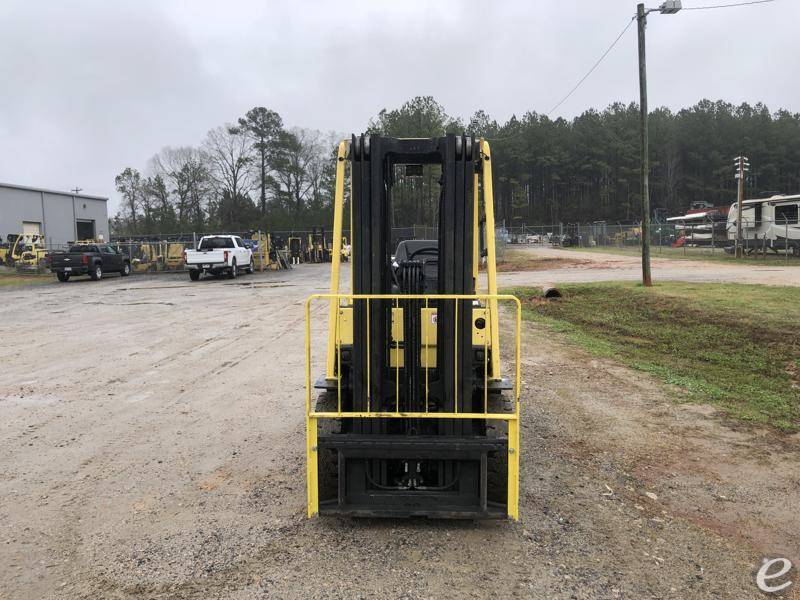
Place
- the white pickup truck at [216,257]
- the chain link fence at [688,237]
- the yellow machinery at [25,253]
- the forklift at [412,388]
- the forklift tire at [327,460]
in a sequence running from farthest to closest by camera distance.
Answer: the yellow machinery at [25,253] → the chain link fence at [688,237] → the white pickup truck at [216,257] → the forklift tire at [327,460] → the forklift at [412,388]

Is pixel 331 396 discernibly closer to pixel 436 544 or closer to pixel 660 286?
pixel 436 544

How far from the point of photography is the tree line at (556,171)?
271 feet

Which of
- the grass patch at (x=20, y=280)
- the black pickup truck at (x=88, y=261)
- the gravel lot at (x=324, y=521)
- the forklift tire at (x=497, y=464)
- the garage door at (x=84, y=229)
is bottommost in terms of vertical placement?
the gravel lot at (x=324, y=521)

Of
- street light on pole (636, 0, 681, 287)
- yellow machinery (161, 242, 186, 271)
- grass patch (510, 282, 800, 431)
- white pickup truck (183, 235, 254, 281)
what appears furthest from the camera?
yellow machinery (161, 242, 186, 271)

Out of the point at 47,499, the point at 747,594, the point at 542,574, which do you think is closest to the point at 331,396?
the point at 542,574

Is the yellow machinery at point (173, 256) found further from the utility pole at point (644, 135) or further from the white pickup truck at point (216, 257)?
the utility pole at point (644, 135)

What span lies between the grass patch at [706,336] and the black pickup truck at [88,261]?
21.9 metres

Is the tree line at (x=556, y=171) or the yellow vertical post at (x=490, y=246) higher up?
the tree line at (x=556, y=171)

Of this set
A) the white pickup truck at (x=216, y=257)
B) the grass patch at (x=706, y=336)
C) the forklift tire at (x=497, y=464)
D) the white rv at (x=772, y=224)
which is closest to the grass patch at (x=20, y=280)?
the white pickup truck at (x=216, y=257)

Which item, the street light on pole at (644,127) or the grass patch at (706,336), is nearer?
the grass patch at (706,336)

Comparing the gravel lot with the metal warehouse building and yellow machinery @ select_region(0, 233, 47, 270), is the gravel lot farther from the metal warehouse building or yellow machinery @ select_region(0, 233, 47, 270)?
the metal warehouse building

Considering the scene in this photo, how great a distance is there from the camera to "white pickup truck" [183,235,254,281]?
2755 centimetres

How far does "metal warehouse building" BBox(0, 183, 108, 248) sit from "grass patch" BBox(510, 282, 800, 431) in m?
39.1

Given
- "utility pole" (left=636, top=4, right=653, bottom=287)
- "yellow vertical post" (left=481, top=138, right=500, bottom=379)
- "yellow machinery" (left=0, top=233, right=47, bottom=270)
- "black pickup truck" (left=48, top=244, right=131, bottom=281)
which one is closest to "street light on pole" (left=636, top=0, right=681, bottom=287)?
"utility pole" (left=636, top=4, right=653, bottom=287)
